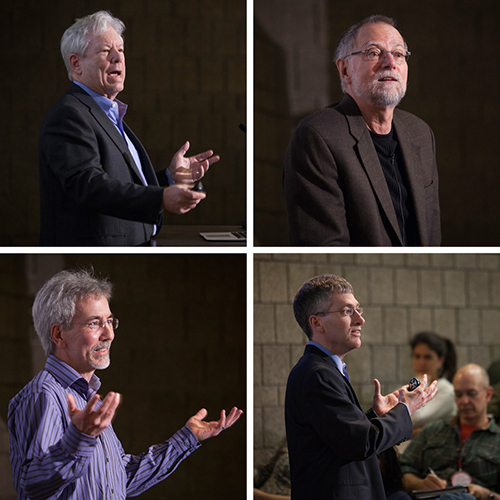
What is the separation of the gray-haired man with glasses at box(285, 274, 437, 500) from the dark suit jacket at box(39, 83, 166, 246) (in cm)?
71

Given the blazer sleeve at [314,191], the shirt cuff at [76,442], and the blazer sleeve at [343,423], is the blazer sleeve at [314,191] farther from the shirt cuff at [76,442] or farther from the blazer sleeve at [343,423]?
the shirt cuff at [76,442]

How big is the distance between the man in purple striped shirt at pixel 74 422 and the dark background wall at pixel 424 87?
2200 millimetres

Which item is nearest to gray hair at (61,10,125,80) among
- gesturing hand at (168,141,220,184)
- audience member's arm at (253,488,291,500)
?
gesturing hand at (168,141,220,184)

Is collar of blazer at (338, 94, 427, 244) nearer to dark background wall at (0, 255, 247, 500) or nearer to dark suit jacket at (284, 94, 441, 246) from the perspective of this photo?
dark suit jacket at (284, 94, 441, 246)

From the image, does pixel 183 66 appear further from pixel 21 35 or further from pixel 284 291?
pixel 284 291

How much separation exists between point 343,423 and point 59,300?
41.5 inches

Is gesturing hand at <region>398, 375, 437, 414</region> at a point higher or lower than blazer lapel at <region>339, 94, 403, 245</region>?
lower

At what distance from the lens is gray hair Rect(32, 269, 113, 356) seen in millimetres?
2475

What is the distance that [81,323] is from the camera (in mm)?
2479

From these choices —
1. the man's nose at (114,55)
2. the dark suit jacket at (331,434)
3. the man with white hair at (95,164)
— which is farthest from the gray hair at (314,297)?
the man's nose at (114,55)

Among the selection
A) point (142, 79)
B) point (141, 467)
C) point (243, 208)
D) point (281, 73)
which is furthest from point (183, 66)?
point (141, 467)

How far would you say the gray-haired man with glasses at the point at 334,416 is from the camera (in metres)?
2.36

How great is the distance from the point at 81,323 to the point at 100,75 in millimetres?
889

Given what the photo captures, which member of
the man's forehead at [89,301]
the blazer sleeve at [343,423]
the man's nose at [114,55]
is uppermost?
the man's nose at [114,55]
